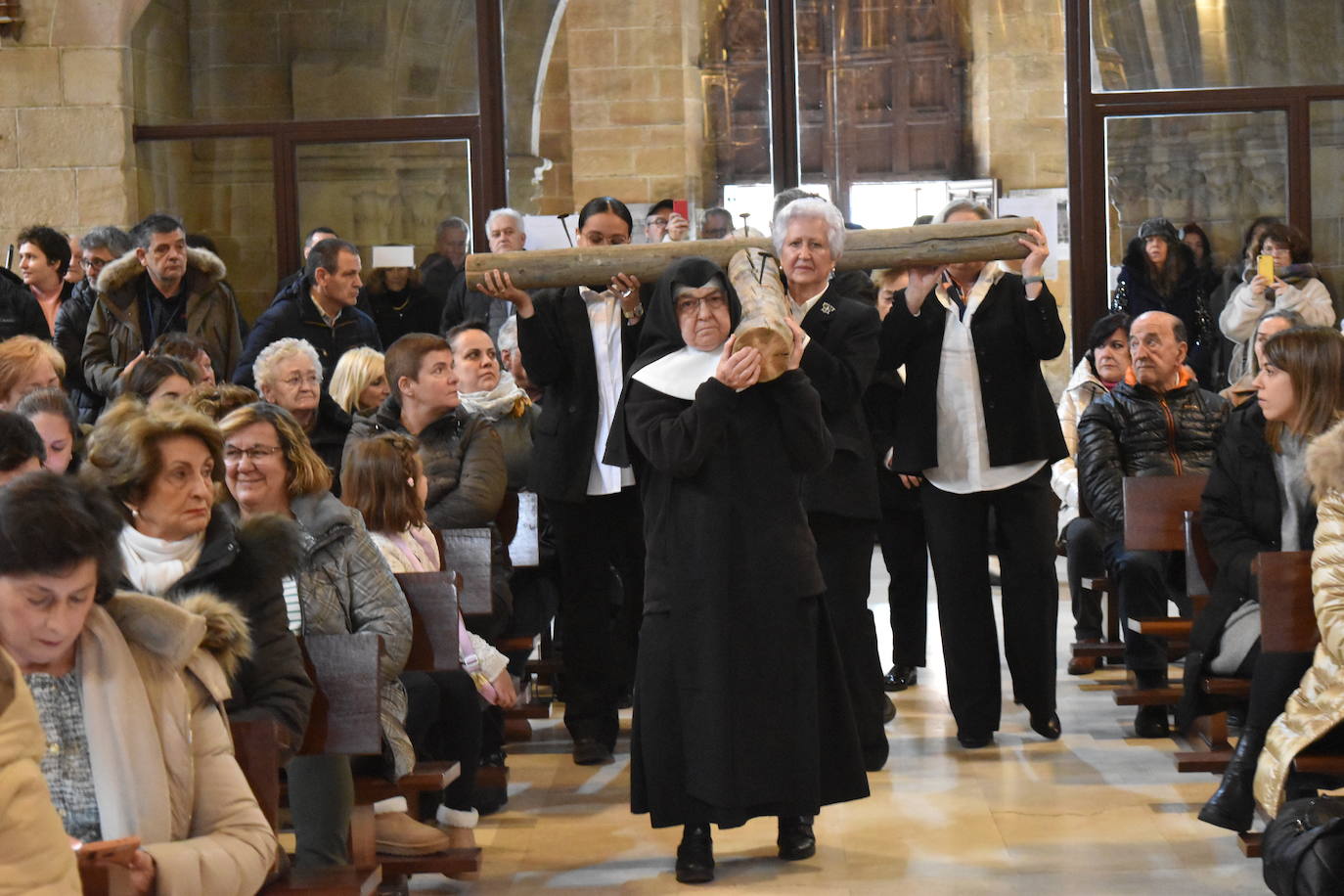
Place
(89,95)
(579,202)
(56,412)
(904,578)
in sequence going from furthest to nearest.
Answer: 1. (579,202)
2. (89,95)
3. (904,578)
4. (56,412)

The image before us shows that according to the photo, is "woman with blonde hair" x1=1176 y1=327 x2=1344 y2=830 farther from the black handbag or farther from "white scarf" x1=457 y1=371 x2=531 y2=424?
"white scarf" x1=457 y1=371 x2=531 y2=424

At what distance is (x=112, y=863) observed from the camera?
2766 mm

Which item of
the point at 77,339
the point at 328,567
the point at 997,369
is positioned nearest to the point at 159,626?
the point at 328,567

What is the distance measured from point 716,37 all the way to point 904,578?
6974 mm

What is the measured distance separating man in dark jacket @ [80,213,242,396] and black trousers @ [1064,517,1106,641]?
3.87 m

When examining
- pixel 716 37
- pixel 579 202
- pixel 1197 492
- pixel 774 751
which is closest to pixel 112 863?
pixel 774 751

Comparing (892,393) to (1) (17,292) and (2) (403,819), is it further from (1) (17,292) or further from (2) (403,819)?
(1) (17,292)

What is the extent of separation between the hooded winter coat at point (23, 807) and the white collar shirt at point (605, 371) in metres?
3.57

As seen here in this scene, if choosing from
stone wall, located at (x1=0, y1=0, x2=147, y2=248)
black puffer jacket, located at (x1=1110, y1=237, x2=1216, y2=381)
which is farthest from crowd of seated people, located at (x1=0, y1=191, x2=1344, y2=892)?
stone wall, located at (x1=0, y1=0, x2=147, y2=248)

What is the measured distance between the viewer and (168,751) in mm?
3035

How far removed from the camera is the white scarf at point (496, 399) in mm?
6551

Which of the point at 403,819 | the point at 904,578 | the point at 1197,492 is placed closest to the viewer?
the point at 403,819

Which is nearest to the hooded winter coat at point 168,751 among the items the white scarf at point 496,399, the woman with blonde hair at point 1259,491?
the woman with blonde hair at point 1259,491

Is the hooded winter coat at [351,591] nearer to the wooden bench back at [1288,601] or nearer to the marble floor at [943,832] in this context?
the marble floor at [943,832]
